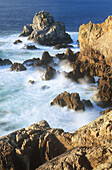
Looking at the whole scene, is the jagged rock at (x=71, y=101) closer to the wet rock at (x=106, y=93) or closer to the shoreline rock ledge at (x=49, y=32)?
the wet rock at (x=106, y=93)

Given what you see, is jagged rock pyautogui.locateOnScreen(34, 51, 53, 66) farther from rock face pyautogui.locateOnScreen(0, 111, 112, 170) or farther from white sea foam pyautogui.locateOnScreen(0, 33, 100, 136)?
rock face pyautogui.locateOnScreen(0, 111, 112, 170)

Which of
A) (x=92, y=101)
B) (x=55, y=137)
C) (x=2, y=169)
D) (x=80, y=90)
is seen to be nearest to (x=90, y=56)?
(x=80, y=90)

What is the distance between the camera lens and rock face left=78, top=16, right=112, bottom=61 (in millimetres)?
35969

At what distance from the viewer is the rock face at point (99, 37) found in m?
36.0

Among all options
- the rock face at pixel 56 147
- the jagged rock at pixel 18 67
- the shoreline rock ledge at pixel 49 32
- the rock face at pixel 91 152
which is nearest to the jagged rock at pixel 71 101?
the rock face at pixel 56 147

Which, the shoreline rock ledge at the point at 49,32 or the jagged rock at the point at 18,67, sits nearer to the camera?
the jagged rock at the point at 18,67

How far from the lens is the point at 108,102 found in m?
27.0

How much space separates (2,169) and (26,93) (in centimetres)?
2010

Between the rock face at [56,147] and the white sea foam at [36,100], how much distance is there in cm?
938

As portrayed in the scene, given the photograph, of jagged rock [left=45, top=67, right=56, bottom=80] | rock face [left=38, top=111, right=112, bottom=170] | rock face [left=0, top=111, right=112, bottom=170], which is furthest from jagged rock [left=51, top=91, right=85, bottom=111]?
rock face [left=38, top=111, right=112, bottom=170]

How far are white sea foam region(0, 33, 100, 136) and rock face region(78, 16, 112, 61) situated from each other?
660 centimetres

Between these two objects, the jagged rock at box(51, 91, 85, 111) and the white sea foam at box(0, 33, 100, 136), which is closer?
the white sea foam at box(0, 33, 100, 136)

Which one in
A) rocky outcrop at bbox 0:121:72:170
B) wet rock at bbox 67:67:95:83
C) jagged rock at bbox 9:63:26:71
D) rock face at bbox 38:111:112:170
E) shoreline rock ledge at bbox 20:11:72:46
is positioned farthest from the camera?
shoreline rock ledge at bbox 20:11:72:46

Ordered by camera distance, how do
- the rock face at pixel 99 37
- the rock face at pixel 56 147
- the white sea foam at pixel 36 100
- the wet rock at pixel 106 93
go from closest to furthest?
1. the rock face at pixel 56 147
2. the white sea foam at pixel 36 100
3. the wet rock at pixel 106 93
4. the rock face at pixel 99 37
